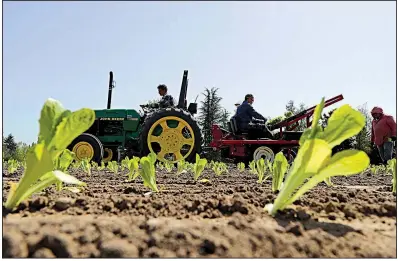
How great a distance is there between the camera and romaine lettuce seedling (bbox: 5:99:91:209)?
1.11m

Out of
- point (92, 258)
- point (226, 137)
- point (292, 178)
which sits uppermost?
point (226, 137)

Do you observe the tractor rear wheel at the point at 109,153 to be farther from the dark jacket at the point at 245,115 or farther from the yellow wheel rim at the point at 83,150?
the dark jacket at the point at 245,115

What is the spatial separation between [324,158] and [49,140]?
871 mm

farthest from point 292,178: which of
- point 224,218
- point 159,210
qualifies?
point 159,210

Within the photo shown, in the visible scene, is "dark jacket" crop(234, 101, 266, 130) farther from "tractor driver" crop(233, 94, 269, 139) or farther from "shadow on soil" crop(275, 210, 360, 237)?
"shadow on soil" crop(275, 210, 360, 237)

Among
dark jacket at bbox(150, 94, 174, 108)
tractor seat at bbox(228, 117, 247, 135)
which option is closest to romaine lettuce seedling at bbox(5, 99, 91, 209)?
dark jacket at bbox(150, 94, 174, 108)

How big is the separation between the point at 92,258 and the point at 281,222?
55 cm

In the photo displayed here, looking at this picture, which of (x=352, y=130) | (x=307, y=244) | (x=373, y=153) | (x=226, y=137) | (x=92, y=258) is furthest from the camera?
(x=373, y=153)

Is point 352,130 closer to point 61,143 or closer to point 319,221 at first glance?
point 319,221

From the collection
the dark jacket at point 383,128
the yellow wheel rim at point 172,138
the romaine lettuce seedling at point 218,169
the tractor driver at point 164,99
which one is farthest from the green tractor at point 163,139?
the dark jacket at point 383,128

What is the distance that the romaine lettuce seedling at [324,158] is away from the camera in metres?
1.06

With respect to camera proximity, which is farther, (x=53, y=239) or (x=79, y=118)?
(x=79, y=118)

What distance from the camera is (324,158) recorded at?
1.07 meters

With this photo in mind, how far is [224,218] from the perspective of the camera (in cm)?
110
